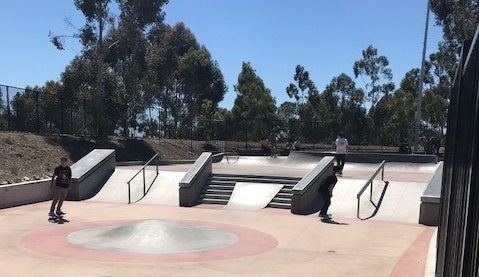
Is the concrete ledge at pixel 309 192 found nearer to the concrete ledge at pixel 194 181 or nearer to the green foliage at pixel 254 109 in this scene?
the concrete ledge at pixel 194 181

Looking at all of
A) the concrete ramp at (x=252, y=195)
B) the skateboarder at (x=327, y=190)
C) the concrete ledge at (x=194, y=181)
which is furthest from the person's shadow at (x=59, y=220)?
the skateboarder at (x=327, y=190)

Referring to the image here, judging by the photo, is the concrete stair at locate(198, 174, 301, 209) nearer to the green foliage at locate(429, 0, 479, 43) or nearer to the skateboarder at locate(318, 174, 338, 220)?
the skateboarder at locate(318, 174, 338, 220)

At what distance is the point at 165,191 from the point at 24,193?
4.37 metres

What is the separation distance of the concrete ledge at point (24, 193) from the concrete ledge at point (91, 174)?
32.2 inches

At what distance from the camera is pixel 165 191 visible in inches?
637

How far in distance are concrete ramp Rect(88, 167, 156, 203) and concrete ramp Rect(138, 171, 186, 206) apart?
35 centimetres

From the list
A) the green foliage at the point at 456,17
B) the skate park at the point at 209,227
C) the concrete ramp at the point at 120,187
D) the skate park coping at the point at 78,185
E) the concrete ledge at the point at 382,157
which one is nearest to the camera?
the skate park at the point at 209,227

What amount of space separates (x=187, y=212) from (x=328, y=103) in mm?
34591

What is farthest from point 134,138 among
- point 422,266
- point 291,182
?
point 422,266

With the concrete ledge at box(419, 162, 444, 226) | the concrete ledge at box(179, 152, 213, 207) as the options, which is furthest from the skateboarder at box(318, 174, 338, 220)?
the concrete ledge at box(179, 152, 213, 207)

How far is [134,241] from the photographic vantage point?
29.9 feet

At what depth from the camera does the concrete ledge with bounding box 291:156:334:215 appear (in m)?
13.6

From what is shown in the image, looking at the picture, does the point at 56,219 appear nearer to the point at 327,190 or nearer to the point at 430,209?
the point at 327,190

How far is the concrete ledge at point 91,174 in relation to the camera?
1591 centimetres
